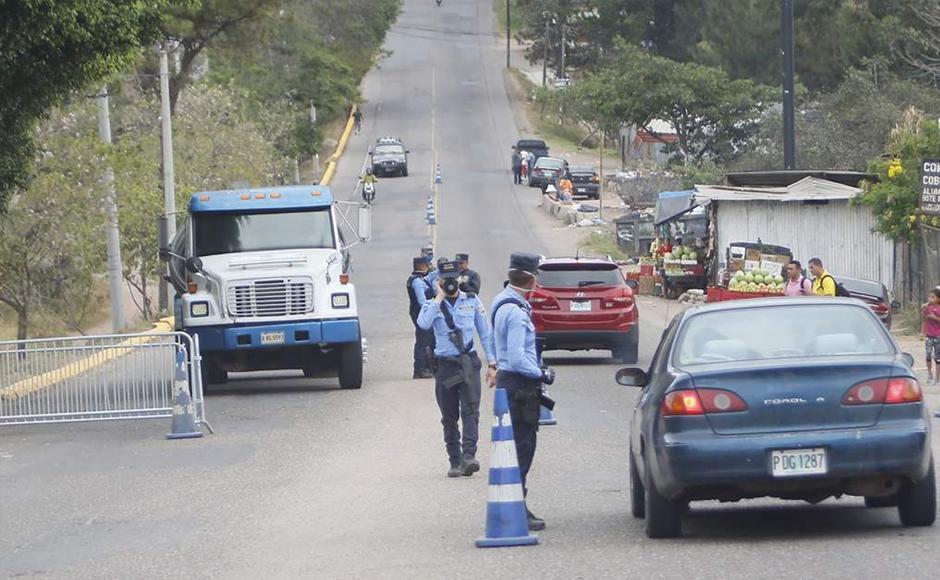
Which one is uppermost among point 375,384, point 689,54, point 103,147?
point 689,54

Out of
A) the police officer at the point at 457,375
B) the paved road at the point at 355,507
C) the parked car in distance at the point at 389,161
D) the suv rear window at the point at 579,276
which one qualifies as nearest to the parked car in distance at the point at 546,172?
the parked car in distance at the point at 389,161

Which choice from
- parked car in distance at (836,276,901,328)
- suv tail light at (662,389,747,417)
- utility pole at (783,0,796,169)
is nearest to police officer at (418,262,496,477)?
suv tail light at (662,389,747,417)

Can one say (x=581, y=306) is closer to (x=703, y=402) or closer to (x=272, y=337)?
(x=272, y=337)

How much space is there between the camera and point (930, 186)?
26.3 meters

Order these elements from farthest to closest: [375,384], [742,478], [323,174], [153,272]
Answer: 1. [323,174]
2. [153,272]
3. [375,384]
4. [742,478]

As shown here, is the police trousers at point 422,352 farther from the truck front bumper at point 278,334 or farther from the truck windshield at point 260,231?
the truck windshield at point 260,231

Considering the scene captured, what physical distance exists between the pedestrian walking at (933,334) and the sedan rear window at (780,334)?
11122mm

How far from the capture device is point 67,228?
2733cm

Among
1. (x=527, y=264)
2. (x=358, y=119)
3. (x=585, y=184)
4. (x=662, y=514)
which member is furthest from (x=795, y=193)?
(x=358, y=119)

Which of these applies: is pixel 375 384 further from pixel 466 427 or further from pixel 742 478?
pixel 742 478

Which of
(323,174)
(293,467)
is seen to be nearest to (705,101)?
(323,174)

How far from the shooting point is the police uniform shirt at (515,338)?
1059 cm

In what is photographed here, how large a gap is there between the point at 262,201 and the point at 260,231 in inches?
17.4

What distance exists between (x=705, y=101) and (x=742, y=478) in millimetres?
58143
